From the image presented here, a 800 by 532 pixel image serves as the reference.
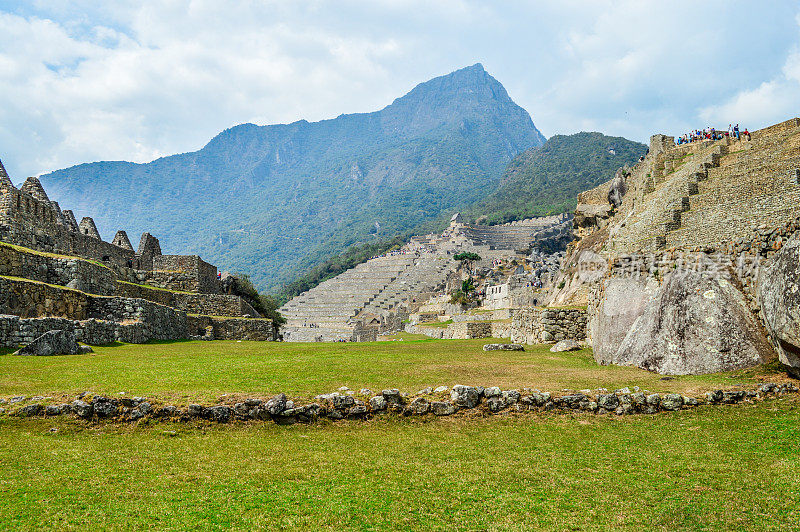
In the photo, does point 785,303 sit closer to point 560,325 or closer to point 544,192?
point 560,325

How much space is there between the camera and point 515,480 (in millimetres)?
5789

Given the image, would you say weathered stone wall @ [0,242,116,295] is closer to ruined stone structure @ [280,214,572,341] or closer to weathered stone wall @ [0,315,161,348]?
weathered stone wall @ [0,315,161,348]

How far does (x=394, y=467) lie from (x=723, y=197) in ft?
72.8

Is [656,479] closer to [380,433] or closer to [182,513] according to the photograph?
A: [380,433]

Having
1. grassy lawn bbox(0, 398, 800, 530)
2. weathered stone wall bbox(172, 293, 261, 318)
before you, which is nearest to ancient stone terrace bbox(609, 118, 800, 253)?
grassy lawn bbox(0, 398, 800, 530)

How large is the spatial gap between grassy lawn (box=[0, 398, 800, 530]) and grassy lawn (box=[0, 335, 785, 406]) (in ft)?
3.74

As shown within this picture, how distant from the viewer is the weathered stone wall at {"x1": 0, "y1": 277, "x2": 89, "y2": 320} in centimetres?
1274

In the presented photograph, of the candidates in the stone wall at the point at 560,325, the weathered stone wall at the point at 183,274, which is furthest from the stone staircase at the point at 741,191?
the weathered stone wall at the point at 183,274

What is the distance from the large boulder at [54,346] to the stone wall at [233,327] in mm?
10140

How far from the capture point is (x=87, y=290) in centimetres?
1614

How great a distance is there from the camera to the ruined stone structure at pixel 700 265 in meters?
9.94

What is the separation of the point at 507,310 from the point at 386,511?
33776 mm

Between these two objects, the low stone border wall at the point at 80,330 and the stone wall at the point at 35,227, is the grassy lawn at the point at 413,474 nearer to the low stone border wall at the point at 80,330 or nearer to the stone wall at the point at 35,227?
the low stone border wall at the point at 80,330

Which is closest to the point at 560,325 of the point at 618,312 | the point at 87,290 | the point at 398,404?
the point at 618,312
